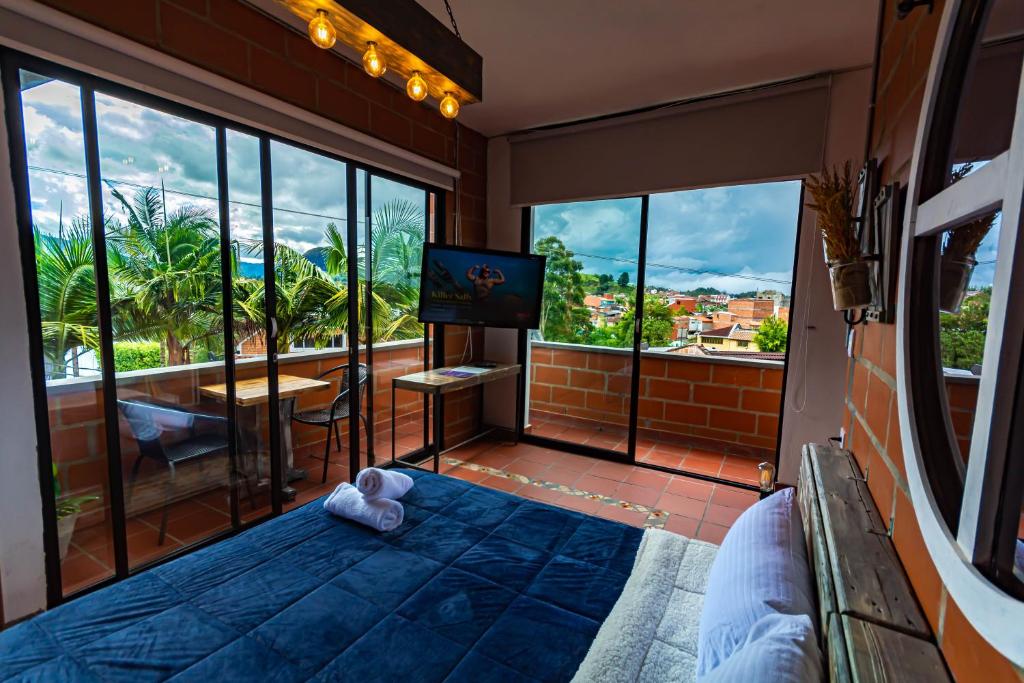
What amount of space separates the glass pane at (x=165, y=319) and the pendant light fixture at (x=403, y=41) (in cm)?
135

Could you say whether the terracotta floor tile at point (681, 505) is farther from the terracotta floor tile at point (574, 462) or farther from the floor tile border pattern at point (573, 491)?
the terracotta floor tile at point (574, 462)

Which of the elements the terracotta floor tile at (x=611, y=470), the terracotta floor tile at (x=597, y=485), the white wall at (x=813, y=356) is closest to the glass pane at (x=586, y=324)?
the terracotta floor tile at (x=611, y=470)

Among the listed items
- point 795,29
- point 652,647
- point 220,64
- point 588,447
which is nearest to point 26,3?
point 220,64

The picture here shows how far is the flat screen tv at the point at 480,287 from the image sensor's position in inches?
130

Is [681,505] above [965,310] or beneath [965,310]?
beneath

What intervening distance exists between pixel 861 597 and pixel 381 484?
149cm

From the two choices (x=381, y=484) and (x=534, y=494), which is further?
(x=534, y=494)

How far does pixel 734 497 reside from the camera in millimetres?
3117

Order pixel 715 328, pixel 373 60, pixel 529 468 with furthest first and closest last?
1. pixel 715 328
2. pixel 529 468
3. pixel 373 60

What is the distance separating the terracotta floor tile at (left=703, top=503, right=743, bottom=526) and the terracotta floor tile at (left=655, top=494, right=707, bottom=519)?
0.05 m

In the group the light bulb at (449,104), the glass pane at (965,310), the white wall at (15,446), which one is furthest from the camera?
the white wall at (15,446)

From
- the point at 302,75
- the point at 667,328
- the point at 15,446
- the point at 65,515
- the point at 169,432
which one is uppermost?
the point at 302,75

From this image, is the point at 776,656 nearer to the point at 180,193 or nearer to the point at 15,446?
the point at 15,446

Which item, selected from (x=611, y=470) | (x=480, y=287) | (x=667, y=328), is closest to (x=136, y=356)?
(x=480, y=287)
